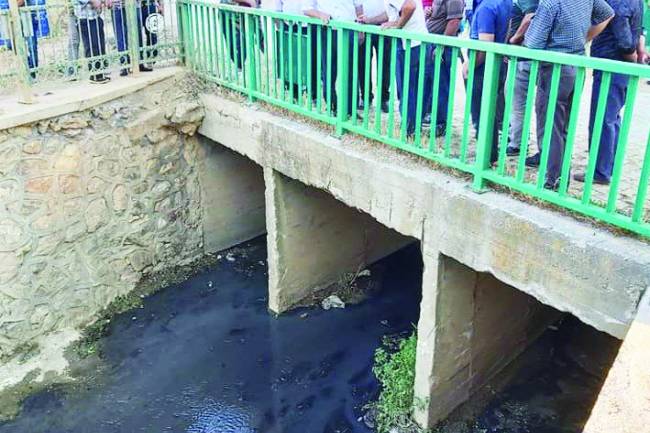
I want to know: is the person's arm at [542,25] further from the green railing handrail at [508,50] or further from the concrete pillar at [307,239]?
the concrete pillar at [307,239]

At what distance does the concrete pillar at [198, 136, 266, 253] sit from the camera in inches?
361

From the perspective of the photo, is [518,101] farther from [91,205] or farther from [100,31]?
[100,31]

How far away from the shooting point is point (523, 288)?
4938 mm

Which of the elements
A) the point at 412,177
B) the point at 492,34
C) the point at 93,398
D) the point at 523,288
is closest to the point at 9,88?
the point at 93,398

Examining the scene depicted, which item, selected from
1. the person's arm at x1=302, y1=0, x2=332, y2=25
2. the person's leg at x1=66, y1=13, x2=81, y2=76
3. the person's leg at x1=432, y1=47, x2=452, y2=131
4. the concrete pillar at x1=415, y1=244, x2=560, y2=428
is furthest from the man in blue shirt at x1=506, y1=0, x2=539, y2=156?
the person's leg at x1=66, y1=13, x2=81, y2=76

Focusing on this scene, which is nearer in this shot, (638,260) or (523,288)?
(638,260)

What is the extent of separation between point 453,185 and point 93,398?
14.4 ft

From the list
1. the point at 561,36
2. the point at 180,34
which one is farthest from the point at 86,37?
the point at 561,36

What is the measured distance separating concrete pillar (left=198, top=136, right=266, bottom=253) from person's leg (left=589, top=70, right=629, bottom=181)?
17.5ft

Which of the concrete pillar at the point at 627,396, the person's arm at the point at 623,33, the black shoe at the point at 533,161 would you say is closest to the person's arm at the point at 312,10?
the black shoe at the point at 533,161

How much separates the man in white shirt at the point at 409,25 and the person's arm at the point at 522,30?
2.97ft

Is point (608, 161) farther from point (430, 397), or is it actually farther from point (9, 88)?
point (9, 88)

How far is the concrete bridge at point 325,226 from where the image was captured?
4.65 m

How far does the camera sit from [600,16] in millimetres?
4914
